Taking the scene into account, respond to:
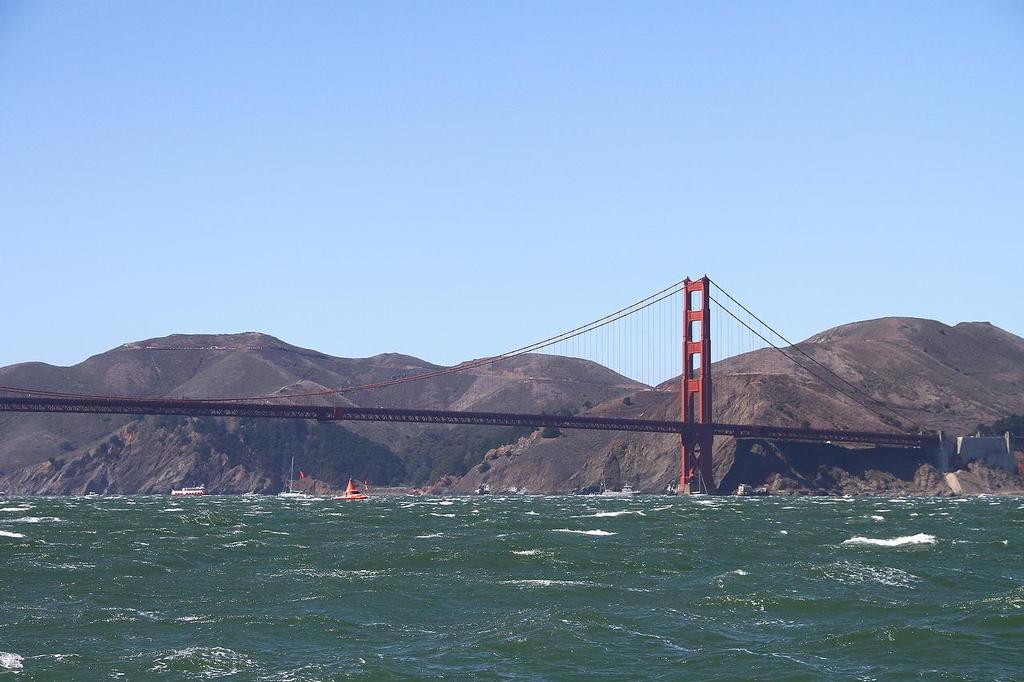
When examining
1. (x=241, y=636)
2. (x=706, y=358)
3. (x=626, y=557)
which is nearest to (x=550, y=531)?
(x=626, y=557)

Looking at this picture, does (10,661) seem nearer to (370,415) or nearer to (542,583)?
(542,583)

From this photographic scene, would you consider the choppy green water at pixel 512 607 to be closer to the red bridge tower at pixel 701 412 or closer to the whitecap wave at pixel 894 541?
the whitecap wave at pixel 894 541

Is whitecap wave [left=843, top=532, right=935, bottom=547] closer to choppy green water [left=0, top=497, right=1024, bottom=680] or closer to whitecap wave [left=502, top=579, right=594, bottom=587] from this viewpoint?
choppy green water [left=0, top=497, right=1024, bottom=680]

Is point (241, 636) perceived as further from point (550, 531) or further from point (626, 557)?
point (550, 531)

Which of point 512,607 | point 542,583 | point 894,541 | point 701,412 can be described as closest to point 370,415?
point 701,412

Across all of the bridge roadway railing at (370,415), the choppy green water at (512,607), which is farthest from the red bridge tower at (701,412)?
the choppy green water at (512,607)

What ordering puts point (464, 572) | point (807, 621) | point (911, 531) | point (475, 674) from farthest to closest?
point (911, 531) < point (464, 572) < point (807, 621) < point (475, 674)

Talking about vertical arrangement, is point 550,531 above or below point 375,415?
below

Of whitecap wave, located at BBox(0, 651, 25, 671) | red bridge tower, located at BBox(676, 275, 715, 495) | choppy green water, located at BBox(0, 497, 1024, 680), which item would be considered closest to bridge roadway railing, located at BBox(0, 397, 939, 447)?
red bridge tower, located at BBox(676, 275, 715, 495)

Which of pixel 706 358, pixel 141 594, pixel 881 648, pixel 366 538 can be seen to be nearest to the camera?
pixel 881 648
